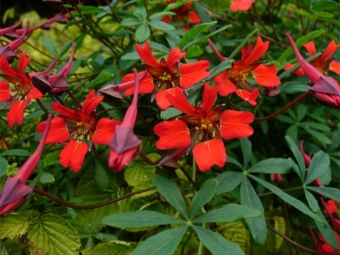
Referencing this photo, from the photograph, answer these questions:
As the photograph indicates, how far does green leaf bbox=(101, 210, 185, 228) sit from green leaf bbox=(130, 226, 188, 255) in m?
0.04

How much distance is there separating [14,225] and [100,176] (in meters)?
0.22

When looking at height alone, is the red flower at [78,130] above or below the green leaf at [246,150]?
above

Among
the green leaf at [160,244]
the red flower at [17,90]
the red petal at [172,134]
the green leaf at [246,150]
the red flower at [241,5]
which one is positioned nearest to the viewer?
the green leaf at [160,244]

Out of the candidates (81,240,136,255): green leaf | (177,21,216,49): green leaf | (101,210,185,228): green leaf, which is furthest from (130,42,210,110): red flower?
(81,240,136,255): green leaf

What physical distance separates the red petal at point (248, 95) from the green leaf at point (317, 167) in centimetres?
25

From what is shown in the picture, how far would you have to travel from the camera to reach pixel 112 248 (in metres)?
1.02

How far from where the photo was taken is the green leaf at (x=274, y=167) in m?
0.98

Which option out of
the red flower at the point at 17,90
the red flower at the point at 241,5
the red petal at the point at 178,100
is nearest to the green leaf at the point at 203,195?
the red petal at the point at 178,100

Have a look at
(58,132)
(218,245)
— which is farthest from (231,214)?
(58,132)

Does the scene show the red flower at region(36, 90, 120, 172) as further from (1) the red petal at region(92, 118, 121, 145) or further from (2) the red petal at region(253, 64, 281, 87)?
(2) the red petal at region(253, 64, 281, 87)

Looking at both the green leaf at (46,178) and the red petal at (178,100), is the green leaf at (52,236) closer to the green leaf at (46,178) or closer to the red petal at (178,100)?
the green leaf at (46,178)

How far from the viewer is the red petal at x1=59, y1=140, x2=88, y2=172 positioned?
86 centimetres

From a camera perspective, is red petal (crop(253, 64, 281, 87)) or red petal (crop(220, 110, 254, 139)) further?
red petal (crop(253, 64, 281, 87))

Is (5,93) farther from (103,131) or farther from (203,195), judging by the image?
(203,195)
